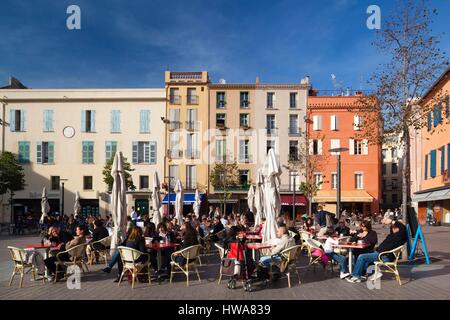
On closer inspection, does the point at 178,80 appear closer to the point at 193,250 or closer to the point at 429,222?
the point at 429,222

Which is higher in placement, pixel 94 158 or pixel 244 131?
pixel 244 131

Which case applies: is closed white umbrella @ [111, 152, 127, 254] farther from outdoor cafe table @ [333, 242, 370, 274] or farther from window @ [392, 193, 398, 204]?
window @ [392, 193, 398, 204]

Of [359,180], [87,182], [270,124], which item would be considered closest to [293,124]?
[270,124]

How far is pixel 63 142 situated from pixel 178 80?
38.4 ft

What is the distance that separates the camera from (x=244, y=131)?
37.6 meters

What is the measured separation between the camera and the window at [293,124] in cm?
3750

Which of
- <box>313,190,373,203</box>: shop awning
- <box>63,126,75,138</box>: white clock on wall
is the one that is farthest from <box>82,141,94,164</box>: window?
<box>313,190,373,203</box>: shop awning

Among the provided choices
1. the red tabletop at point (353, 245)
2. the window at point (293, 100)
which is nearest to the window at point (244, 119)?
the window at point (293, 100)

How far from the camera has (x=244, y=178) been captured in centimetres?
3709

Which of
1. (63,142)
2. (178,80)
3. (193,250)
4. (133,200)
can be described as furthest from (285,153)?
(193,250)

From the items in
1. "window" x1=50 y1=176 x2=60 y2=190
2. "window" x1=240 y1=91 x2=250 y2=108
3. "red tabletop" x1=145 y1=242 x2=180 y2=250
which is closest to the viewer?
"red tabletop" x1=145 y1=242 x2=180 y2=250

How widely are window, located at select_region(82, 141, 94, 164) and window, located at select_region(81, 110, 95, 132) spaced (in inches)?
49.9

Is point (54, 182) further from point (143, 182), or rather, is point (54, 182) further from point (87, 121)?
point (143, 182)

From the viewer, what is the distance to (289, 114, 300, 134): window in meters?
37.5
